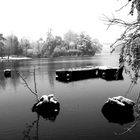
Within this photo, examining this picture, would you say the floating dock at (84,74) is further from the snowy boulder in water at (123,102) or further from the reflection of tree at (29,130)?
the reflection of tree at (29,130)

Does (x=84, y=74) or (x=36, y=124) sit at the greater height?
(x=84, y=74)

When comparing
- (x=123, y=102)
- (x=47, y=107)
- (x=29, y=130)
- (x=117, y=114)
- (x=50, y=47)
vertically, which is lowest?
(x=29, y=130)

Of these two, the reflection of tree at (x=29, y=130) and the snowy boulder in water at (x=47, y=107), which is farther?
the snowy boulder in water at (x=47, y=107)

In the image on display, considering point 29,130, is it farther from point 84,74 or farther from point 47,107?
point 84,74

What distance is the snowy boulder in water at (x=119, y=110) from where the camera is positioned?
16.9m

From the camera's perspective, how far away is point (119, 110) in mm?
17781

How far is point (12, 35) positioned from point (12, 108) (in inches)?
4790

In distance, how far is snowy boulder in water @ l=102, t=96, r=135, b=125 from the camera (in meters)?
16.9

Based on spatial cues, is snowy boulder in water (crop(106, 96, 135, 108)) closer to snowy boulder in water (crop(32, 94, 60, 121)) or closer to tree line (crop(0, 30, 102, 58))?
snowy boulder in water (crop(32, 94, 60, 121))

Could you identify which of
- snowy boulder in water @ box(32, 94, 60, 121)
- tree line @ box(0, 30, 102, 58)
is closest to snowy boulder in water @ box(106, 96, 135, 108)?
snowy boulder in water @ box(32, 94, 60, 121)

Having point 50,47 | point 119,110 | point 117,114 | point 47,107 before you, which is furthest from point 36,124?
point 50,47

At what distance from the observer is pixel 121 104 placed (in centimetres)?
1772

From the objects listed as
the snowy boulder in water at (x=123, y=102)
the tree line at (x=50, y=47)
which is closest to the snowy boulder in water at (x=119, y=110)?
the snowy boulder in water at (x=123, y=102)

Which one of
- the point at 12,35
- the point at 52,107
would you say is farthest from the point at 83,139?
the point at 12,35
